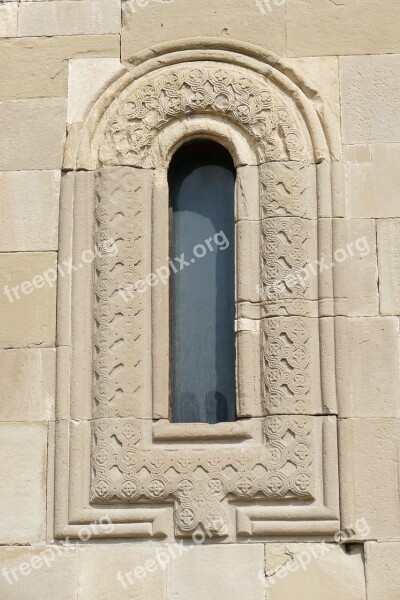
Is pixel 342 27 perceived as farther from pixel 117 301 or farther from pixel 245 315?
pixel 117 301

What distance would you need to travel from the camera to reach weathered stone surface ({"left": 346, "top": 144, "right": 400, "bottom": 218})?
282 inches

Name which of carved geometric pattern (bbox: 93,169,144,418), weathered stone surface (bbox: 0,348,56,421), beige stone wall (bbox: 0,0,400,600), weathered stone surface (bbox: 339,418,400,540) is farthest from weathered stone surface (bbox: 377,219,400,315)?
weathered stone surface (bbox: 0,348,56,421)

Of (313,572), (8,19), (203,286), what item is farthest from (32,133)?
(313,572)

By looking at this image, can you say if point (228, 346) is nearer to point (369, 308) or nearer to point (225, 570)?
point (369, 308)

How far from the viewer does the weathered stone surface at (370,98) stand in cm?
729

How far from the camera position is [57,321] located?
7121 mm

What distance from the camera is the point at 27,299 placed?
7.19 meters

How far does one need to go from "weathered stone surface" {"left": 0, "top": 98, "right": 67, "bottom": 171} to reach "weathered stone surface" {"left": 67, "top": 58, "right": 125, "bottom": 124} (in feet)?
0.25

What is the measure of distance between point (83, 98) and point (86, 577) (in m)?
3.00

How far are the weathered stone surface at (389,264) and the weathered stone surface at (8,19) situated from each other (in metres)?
2.72

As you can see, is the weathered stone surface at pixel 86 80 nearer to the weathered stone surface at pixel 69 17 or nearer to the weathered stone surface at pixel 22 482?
the weathered stone surface at pixel 69 17

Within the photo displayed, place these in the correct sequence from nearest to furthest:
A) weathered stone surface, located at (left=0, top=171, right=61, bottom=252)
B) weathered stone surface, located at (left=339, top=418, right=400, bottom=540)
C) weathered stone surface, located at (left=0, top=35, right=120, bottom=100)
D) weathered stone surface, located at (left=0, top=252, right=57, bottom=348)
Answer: weathered stone surface, located at (left=339, top=418, right=400, bottom=540) → weathered stone surface, located at (left=0, top=252, right=57, bottom=348) → weathered stone surface, located at (left=0, top=171, right=61, bottom=252) → weathered stone surface, located at (left=0, top=35, right=120, bottom=100)

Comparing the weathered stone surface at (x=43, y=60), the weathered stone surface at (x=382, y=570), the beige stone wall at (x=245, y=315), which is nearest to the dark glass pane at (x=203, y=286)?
the beige stone wall at (x=245, y=315)

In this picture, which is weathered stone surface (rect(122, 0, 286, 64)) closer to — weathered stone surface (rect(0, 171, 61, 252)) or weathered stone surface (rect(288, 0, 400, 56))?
weathered stone surface (rect(288, 0, 400, 56))
